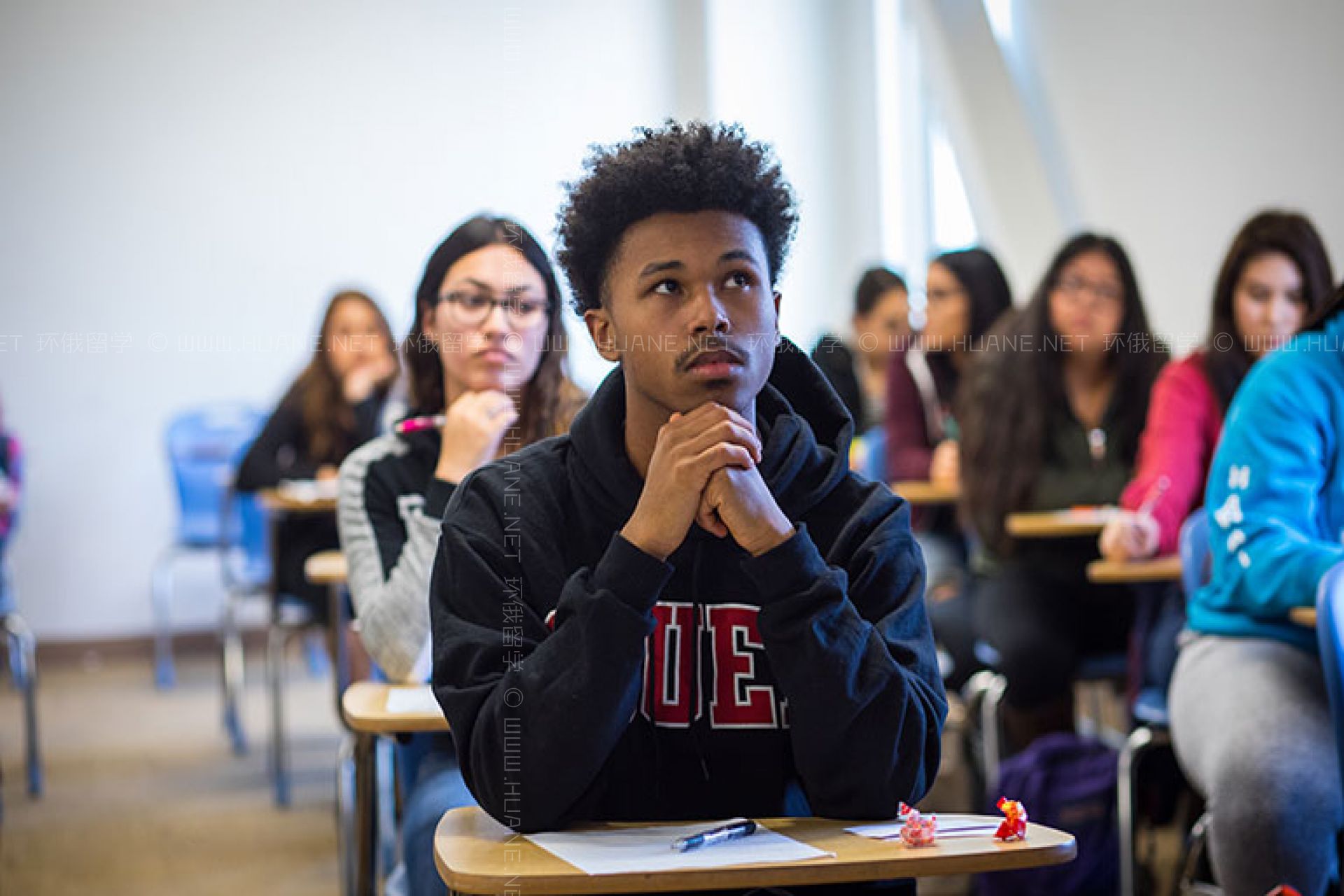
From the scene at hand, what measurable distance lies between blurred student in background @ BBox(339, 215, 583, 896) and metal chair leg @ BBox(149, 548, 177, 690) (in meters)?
3.98

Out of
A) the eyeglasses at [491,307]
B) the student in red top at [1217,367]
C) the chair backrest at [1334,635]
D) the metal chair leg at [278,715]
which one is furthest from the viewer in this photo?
the metal chair leg at [278,715]

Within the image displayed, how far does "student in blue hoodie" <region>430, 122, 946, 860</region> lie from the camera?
1292 mm

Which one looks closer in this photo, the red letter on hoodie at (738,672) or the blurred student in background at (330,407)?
the red letter on hoodie at (738,672)

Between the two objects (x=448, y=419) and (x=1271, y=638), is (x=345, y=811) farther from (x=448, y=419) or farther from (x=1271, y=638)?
(x=1271, y=638)

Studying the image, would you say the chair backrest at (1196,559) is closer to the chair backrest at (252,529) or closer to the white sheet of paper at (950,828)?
the white sheet of paper at (950,828)

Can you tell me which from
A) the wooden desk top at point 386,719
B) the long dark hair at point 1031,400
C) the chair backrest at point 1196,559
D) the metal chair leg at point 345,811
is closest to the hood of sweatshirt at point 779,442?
the wooden desk top at point 386,719

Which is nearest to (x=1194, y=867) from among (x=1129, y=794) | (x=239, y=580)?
(x=1129, y=794)

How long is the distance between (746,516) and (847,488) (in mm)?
194

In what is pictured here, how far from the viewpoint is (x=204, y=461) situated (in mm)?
6102

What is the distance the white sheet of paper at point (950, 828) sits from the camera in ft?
4.03

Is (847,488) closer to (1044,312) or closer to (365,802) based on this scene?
(365,802)

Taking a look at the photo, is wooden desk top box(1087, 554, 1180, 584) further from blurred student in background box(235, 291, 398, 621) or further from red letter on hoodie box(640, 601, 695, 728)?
blurred student in background box(235, 291, 398, 621)

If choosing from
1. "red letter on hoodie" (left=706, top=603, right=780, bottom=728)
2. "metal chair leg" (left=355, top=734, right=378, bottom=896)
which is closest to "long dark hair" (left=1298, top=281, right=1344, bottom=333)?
"red letter on hoodie" (left=706, top=603, right=780, bottom=728)

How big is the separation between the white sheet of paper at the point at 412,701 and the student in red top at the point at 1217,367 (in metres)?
1.56
